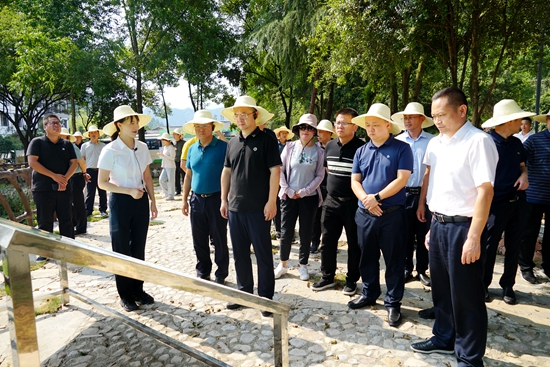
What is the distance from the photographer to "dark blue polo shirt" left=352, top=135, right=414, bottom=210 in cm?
374

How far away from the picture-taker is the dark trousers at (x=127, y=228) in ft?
13.3

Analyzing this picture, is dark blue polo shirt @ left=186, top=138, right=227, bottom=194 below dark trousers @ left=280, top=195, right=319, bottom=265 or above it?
above

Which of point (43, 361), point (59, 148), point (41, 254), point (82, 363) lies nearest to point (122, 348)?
point (82, 363)

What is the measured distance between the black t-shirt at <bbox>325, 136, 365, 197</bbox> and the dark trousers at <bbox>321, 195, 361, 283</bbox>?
0.12 meters

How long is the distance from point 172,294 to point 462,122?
366 centimetres

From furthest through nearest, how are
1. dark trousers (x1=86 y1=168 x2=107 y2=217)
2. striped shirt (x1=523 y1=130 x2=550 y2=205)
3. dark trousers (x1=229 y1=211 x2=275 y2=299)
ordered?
1. dark trousers (x1=86 y1=168 x2=107 y2=217)
2. striped shirt (x1=523 y1=130 x2=550 y2=205)
3. dark trousers (x1=229 y1=211 x2=275 y2=299)

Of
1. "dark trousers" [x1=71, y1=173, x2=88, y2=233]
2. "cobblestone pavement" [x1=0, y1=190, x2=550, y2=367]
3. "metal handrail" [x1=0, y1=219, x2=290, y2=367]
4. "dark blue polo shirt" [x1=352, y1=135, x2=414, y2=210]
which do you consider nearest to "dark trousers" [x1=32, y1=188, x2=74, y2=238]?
"cobblestone pavement" [x1=0, y1=190, x2=550, y2=367]

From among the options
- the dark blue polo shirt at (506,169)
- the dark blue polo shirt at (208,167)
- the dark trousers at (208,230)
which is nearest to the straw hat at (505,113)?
the dark blue polo shirt at (506,169)

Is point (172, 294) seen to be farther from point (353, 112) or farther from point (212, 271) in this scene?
point (353, 112)

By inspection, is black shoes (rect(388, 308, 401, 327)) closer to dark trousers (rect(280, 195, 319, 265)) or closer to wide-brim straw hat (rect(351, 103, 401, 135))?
dark trousers (rect(280, 195, 319, 265))

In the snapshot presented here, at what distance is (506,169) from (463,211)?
1.86 m

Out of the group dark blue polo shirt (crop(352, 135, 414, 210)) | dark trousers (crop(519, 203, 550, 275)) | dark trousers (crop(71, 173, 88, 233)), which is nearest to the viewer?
dark blue polo shirt (crop(352, 135, 414, 210))

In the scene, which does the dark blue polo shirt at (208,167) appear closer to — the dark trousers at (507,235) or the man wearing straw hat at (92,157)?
the dark trousers at (507,235)

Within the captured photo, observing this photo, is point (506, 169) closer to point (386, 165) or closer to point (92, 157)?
point (386, 165)
